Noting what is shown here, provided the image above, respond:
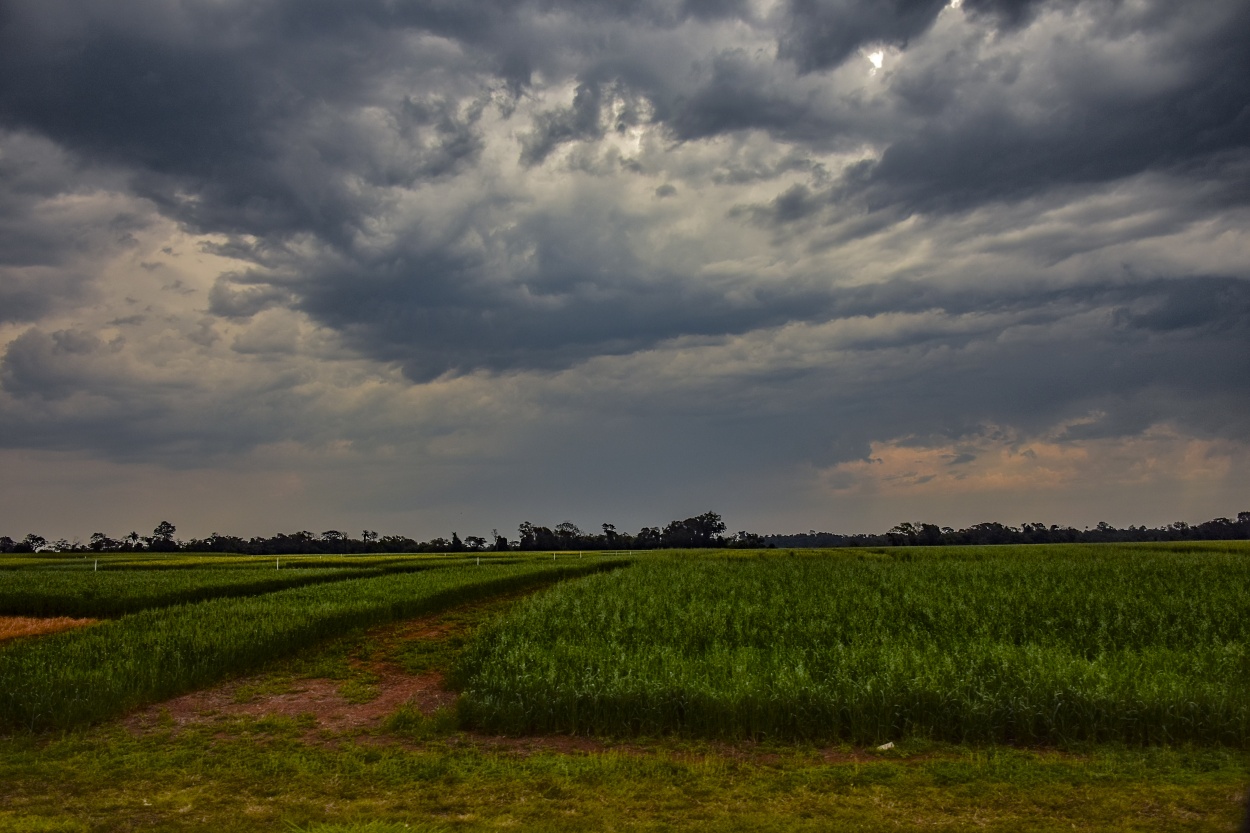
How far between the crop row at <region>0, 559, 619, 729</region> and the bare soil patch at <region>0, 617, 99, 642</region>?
3953 mm

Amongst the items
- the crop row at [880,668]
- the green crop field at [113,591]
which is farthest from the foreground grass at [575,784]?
the green crop field at [113,591]

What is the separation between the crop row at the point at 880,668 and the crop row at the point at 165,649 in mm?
6337

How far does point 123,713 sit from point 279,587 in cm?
2384

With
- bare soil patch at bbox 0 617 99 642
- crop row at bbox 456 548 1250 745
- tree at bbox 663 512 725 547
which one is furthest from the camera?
tree at bbox 663 512 725 547

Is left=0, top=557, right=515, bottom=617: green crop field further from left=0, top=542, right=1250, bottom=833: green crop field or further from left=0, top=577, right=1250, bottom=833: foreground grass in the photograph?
left=0, top=577, right=1250, bottom=833: foreground grass

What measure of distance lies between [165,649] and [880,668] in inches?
648

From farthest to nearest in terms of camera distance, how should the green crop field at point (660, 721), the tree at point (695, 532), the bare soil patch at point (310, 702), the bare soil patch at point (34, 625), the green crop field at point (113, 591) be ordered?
the tree at point (695, 532), the green crop field at point (113, 591), the bare soil patch at point (34, 625), the bare soil patch at point (310, 702), the green crop field at point (660, 721)

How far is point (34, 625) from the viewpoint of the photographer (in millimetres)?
26031

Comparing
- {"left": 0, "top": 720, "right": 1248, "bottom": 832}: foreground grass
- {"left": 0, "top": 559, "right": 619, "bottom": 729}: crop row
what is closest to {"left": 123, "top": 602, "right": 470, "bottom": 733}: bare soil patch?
{"left": 0, "top": 559, "right": 619, "bottom": 729}: crop row

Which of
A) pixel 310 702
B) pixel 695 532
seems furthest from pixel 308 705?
pixel 695 532

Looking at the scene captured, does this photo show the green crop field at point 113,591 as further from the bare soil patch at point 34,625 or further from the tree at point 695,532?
the tree at point 695,532

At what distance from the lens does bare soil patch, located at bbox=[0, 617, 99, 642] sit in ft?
78.3

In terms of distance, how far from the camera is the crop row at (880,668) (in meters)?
11.2

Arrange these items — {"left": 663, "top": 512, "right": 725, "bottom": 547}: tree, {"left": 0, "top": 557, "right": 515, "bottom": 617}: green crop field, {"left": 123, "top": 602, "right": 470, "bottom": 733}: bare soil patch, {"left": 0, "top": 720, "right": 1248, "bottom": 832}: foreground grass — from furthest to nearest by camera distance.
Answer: {"left": 663, "top": 512, "right": 725, "bottom": 547}: tree, {"left": 0, "top": 557, "right": 515, "bottom": 617}: green crop field, {"left": 123, "top": 602, "right": 470, "bottom": 733}: bare soil patch, {"left": 0, "top": 720, "right": 1248, "bottom": 832}: foreground grass
